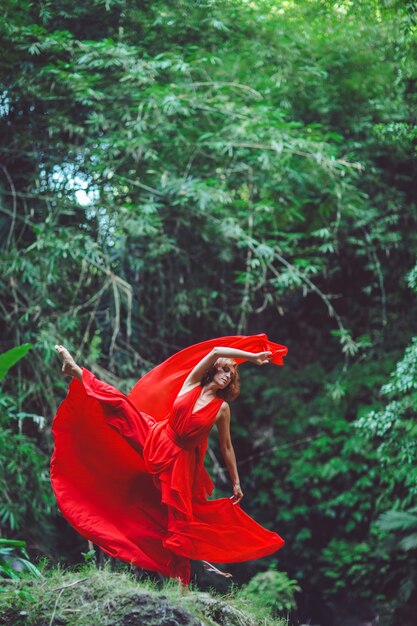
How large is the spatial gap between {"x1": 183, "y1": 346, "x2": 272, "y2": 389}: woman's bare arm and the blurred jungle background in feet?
7.55

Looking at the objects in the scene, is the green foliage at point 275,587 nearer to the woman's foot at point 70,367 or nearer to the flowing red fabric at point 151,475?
the flowing red fabric at point 151,475

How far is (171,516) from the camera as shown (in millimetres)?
4246

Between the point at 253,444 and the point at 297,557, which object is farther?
the point at 253,444

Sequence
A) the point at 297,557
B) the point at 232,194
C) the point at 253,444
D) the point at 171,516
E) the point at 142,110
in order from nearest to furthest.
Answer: the point at 171,516, the point at 142,110, the point at 232,194, the point at 297,557, the point at 253,444

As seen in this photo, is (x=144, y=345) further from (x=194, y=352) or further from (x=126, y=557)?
(x=126, y=557)

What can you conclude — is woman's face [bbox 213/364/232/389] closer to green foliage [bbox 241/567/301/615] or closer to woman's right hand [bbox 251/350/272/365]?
woman's right hand [bbox 251/350/272/365]

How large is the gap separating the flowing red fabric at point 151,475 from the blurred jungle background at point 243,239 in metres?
1.70

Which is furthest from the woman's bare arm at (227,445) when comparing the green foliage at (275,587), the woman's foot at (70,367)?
the green foliage at (275,587)

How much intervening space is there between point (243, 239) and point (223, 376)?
12.9 feet

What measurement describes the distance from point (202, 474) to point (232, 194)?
4.28 metres

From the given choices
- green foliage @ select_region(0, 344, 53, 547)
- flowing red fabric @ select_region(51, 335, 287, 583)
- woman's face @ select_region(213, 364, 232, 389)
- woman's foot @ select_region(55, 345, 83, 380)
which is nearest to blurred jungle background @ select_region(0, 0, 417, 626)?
green foliage @ select_region(0, 344, 53, 547)

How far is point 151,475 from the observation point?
14.9 feet

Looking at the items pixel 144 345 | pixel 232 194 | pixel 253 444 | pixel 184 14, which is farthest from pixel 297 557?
pixel 184 14

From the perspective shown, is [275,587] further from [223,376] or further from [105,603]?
[105,603]
